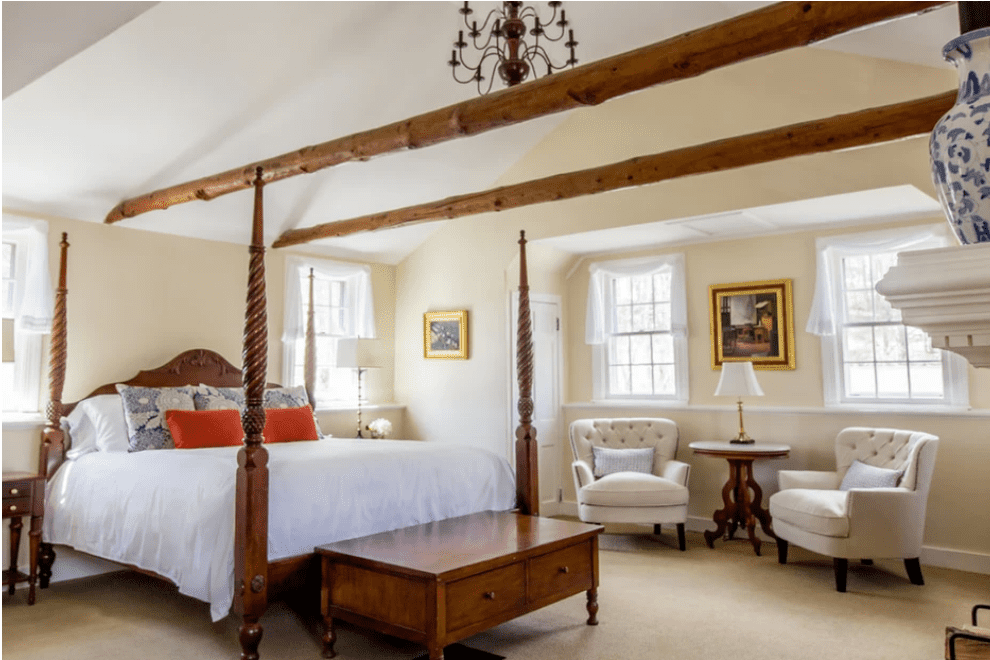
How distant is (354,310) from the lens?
7328mm

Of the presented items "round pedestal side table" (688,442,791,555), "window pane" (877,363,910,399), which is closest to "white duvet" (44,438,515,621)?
"round pedestal side table" (688,442,791,555)

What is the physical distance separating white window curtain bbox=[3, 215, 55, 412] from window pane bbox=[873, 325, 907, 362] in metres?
6.03

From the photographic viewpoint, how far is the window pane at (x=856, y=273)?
589cm

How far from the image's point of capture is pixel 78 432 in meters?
5.00

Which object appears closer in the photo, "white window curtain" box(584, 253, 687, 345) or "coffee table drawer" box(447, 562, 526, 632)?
"coffee table drawer" box(447, 562, 526, 632)

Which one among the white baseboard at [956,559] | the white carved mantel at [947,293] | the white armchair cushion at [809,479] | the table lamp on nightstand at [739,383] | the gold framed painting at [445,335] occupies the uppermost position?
the gold framed painting at [445,335]

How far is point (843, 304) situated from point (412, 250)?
403 cm

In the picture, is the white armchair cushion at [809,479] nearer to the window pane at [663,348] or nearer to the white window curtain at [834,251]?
the white window curtain at [834,251]

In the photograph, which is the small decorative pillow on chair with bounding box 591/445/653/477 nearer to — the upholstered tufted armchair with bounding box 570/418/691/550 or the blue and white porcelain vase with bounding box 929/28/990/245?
the upholstered tufted armchair with bounding box 570/418/691/550

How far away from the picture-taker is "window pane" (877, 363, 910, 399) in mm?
5688

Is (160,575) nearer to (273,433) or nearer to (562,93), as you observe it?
(273,433)

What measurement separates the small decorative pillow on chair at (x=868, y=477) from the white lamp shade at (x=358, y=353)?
3876mm

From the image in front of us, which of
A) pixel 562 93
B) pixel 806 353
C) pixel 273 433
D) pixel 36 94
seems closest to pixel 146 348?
pixel 273 433

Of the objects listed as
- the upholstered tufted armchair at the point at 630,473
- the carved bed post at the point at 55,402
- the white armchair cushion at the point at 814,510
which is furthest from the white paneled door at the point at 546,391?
the carved bed post at the point at 55,402
